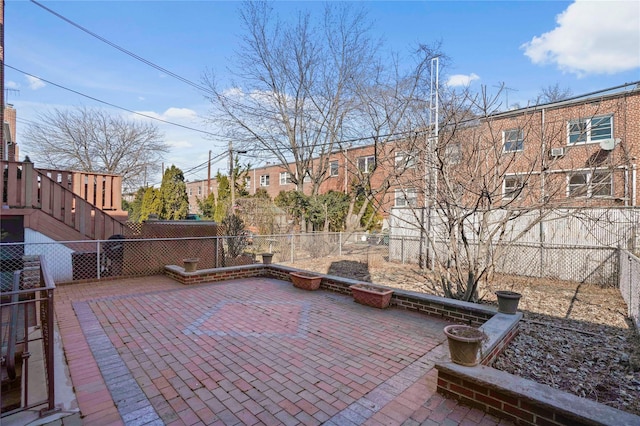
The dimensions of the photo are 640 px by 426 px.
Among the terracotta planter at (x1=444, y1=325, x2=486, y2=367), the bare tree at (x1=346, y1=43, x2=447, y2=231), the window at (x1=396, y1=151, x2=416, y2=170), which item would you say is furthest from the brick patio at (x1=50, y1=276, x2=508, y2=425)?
the bare tree at (x1=346, y1=43, x2=447, y2=231)

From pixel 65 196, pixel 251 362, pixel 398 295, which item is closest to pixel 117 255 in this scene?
pixel 65 196

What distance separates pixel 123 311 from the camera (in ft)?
15.7

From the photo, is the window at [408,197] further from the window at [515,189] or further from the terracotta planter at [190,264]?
the terracotta planter at [190,264]

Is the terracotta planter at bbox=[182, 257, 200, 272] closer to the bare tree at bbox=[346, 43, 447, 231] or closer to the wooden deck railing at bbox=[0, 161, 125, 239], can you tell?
the wooden deck railing at bbox=[0, 161, 125, 239]

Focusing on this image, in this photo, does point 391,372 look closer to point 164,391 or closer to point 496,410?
point 496,410

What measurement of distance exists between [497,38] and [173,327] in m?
10.6

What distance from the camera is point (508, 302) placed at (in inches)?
165

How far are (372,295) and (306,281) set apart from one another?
1.62 m

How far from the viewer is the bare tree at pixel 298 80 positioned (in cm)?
1595

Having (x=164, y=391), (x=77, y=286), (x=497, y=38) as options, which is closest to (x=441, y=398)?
(x=164, y=391)

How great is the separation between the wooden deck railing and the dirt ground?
7444mm

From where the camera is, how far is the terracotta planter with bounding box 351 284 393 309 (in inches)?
203

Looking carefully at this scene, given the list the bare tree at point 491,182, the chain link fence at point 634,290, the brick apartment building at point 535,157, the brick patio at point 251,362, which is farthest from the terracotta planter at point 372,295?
the chain link fence at point 634,290

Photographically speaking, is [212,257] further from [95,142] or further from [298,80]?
[95,142]
